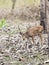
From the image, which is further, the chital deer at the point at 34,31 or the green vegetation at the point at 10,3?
the green vegetation at the point at 10,3

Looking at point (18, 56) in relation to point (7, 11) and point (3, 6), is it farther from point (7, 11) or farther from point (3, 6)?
point (3, 6)

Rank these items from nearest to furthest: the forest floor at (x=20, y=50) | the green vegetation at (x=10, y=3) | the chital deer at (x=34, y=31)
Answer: the forest floor at (x=20, y=50), the chital deer at (x=34, y=31), the green vegetation at (x=10, y=3)

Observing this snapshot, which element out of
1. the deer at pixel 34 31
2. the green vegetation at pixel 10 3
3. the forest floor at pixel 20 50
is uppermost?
the green vegetation at pixel 10 3

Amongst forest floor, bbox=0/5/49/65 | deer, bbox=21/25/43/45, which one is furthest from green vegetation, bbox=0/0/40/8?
deer, bbox=21/25/43/45

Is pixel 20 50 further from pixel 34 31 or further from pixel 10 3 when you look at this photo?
pixel 10 3

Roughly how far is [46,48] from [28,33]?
4.41 feet

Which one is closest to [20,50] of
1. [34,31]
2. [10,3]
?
[34,31]

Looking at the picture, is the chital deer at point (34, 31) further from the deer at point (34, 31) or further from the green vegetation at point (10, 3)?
Result: the green vegetation at point (10, 3)

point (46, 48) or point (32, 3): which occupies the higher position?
point (32, 3)

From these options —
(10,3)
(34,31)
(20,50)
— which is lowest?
(20,50)

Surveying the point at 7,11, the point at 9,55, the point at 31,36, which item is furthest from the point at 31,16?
the point at 9,55

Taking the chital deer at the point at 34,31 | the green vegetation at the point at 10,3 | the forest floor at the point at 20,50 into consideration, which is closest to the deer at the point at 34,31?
the chital deer at the point at 34,31

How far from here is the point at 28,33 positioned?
13203mm

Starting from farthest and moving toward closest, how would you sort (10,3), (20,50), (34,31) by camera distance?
(10,3), (34,31), (20,50)
